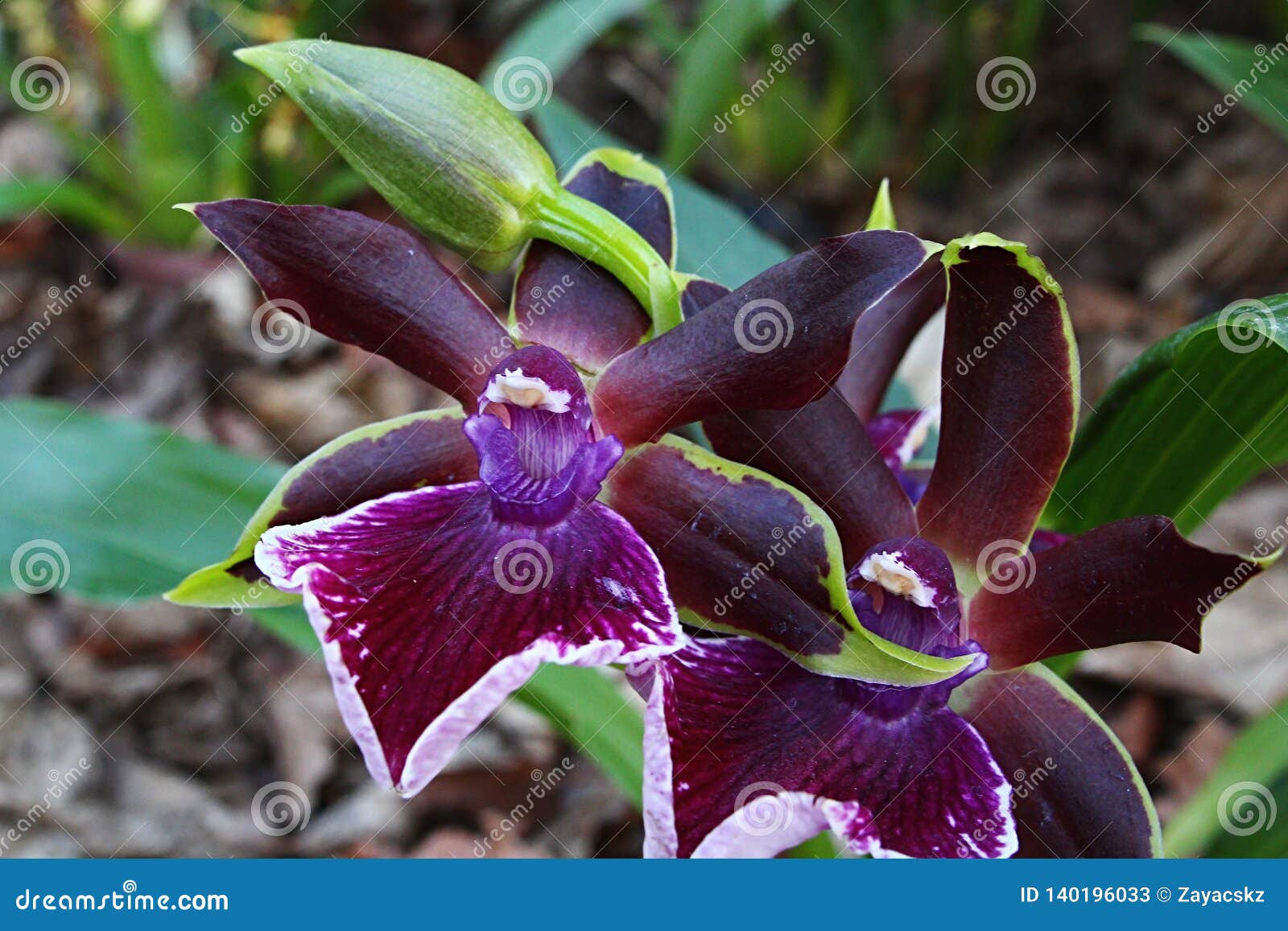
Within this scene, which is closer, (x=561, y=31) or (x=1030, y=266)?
(x=1030, y=266)

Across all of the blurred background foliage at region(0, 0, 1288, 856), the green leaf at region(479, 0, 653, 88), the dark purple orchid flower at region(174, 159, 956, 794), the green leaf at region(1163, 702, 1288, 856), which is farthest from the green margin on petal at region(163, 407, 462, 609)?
the green leaf at region(479, 0, 653, 88)

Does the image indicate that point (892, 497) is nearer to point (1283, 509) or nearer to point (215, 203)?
point (215, 203)

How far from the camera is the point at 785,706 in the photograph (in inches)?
30.8

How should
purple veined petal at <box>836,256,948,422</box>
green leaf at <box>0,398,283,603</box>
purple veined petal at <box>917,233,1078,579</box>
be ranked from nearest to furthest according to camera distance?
1. purple veined petal at <box>917,233,1078,579</box>
2. purple veined petal at <box>836,256,948,422</box>
3. green leaf at <box>0,398,283,603</box>

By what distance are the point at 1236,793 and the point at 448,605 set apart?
1.17 m

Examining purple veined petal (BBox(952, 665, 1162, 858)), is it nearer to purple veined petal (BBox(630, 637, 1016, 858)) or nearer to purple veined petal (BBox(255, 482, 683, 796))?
purple veined petal (BBox(630, 637, 1016, 858))

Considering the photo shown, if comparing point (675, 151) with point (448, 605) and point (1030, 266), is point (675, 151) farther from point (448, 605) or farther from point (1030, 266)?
point (448, 605)

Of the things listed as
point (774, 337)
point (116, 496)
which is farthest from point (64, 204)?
point (774, 337)

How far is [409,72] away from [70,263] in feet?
8.19

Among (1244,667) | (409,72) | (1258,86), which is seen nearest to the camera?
(409,72)

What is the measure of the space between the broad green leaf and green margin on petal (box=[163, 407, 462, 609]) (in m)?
1.58

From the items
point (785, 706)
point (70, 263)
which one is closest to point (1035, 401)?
point (785, 706)

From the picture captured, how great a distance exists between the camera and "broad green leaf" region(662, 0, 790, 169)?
7.45 feet

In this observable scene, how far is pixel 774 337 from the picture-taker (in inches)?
30.1
